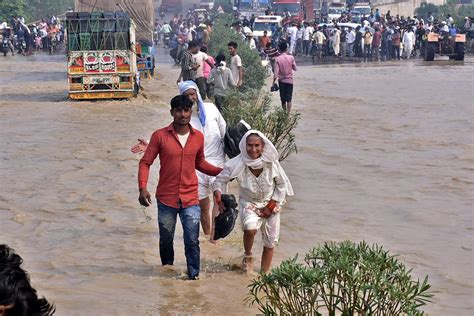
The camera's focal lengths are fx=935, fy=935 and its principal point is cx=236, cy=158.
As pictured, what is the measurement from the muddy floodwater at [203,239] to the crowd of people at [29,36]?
16.3 meters

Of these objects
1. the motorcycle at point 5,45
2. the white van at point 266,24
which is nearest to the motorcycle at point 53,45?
the motorcycle at point 5,45

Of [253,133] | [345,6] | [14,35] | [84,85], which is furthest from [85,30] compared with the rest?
[345,6]

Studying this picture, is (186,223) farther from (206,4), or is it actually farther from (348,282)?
(206,4)

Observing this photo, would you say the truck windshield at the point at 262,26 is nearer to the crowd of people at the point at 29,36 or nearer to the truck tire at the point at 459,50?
the truck tire at the point at 459,50

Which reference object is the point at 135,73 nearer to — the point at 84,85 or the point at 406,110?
the point at 84,85

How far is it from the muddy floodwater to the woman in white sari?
0.56m

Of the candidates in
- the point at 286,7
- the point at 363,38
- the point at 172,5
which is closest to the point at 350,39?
the point at 363,38

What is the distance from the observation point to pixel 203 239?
8617mm

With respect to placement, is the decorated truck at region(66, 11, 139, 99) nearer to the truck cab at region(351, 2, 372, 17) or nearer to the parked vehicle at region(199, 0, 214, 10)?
the truck cab at region(351, 2, 372, 17)

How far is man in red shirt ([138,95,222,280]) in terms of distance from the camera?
6.64 metres

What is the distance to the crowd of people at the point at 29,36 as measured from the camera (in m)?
37.8

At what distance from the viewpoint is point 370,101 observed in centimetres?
2227

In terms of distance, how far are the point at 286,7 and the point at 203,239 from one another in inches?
1706

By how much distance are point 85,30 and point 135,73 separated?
1.40m
